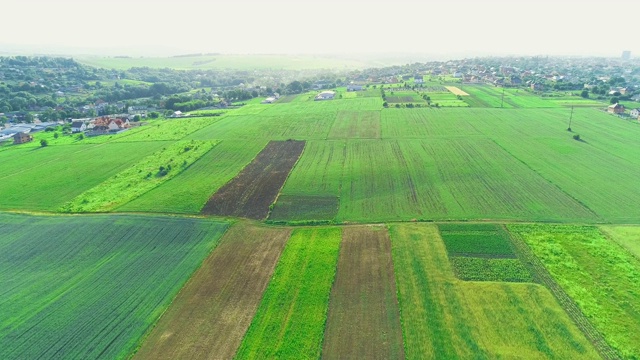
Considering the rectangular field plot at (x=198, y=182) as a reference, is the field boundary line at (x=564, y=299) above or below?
below

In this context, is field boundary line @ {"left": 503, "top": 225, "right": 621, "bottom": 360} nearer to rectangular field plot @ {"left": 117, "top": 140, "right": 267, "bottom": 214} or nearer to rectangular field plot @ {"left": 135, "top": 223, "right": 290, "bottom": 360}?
rectangular field plot @ {"left": 135, "top": 223, "right": 290, "bottom": 360}

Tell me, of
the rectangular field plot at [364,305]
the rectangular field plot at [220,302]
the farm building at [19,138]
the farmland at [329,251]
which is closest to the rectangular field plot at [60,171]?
the farmland at [329,251]

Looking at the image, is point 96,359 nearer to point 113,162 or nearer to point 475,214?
point 475,214

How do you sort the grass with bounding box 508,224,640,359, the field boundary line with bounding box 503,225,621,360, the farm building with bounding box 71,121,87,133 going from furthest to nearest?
the farm building with bounding box 71,121,87,133 → the grass with bounding box 508,224,640,359 → the field boundary line with bounding box 503,225,621,360

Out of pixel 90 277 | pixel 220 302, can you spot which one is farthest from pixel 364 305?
pixel 90 277

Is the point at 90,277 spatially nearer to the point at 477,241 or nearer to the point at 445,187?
the point at 477,241

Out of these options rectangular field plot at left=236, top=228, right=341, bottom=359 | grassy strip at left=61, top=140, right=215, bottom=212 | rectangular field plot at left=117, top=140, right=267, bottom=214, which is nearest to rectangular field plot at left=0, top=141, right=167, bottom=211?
grassy strip at left=61, top=140, right=215, bottom=212

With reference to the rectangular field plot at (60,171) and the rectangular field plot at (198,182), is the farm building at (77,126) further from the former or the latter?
the rectangular field plot at (198,182)
